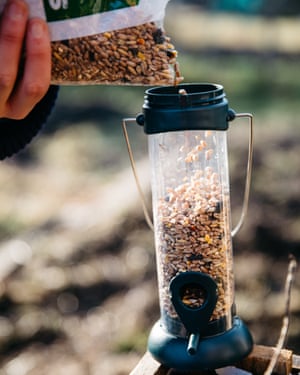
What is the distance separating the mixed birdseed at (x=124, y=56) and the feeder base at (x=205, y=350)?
550mm

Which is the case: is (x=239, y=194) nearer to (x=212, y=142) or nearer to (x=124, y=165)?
(x=124, y=165)

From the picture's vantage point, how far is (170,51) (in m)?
1.54

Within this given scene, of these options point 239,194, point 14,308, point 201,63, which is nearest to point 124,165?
point 239,194

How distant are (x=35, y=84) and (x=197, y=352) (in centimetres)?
64

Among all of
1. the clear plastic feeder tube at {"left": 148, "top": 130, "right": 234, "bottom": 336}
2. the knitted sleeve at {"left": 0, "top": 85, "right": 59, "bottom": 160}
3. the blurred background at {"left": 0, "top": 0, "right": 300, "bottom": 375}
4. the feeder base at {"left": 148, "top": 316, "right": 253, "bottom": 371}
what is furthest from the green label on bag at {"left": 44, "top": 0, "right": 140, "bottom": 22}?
the blurred background at {"left": 0, "top": 0, "right": 300, "bottom": 375}

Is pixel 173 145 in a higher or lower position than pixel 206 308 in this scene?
higher

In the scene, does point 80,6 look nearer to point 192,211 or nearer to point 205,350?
point 192,211

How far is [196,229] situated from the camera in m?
1.68

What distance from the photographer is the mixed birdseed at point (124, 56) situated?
1.53 m

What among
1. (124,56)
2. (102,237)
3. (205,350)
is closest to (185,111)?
(124,56)

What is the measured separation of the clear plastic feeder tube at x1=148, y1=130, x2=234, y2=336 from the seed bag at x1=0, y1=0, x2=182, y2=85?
18cm

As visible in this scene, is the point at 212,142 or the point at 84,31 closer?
the point at 84,31

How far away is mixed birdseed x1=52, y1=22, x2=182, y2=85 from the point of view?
153 cm

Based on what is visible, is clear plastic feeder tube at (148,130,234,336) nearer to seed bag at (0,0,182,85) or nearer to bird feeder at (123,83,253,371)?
bird feeder at (123,83,253,371)
